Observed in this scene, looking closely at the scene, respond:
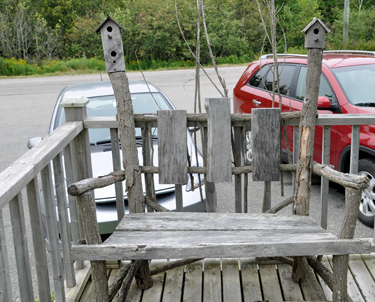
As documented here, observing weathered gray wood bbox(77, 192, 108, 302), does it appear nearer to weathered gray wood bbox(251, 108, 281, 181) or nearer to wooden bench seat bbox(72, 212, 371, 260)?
wooden bench seat bbox(72, 212, 371, 260)

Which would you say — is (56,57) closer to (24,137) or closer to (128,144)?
(24,137)

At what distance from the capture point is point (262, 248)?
182cm

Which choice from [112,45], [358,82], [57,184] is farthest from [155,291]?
[358,82]

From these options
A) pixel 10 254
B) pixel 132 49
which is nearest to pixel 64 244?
pixel 10 254

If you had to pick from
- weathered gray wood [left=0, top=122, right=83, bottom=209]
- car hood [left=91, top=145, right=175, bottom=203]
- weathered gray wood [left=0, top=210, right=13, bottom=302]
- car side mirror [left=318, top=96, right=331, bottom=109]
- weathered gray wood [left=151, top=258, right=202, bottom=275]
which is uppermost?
weathered gray wood [left=0, top=122, right=83, bottom=209]

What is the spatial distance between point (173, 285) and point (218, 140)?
97 centimetres

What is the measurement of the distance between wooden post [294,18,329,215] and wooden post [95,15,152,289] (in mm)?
968

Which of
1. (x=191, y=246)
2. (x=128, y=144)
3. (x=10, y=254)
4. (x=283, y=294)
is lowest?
(x=10, y=254)

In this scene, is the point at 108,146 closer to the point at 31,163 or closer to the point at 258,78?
the point at 31,163

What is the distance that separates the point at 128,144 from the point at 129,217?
1.44 feet

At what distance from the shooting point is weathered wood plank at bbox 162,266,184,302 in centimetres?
250

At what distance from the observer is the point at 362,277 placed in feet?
8.51

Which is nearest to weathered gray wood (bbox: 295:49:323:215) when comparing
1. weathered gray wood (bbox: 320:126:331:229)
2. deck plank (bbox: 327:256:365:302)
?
weathered gray wood (bbox: 320:126:331:229)

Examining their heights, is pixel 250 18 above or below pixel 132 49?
above
